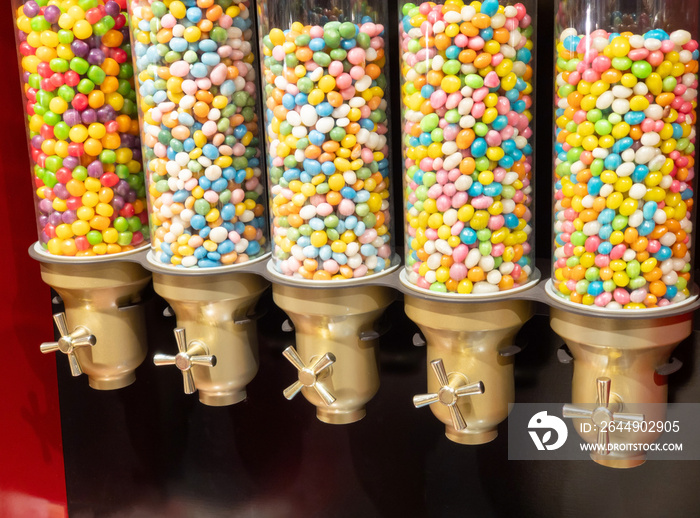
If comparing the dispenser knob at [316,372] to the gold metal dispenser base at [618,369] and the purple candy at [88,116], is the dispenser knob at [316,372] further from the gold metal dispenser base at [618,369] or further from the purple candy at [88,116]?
the purple candy at [88,116]

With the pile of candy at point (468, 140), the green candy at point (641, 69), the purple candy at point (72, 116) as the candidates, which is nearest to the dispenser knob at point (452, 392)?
the pile of candy at point (468, 140)

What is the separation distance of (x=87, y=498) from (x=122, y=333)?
0.57 m

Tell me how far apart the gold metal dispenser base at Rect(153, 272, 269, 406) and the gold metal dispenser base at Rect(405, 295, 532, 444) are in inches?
10.9

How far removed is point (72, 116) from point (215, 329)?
0.39 meters

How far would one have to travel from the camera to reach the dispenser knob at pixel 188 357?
1164 millimetres

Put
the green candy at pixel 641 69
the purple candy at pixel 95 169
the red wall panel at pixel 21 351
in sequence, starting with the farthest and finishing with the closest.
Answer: the red wall panel at pixel 21 351
the purple candy at pixel 95 169
the green candy at pixel 641 69

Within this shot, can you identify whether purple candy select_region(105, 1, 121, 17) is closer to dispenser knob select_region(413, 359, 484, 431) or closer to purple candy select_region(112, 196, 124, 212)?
purple candy select_region(112, 196, 124, 212)

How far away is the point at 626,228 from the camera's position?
0.91 metres

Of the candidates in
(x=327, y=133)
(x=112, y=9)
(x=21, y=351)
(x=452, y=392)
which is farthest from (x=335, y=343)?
(x=21, y=351)

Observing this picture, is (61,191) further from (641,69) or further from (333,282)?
(641,69)

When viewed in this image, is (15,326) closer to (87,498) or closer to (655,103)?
(87,498)

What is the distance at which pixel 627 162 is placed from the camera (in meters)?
0.89

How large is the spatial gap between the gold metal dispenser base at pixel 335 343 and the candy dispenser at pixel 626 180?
0.28 metres

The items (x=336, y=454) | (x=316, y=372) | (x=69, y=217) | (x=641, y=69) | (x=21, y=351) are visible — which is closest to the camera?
(x=641, y=69)
